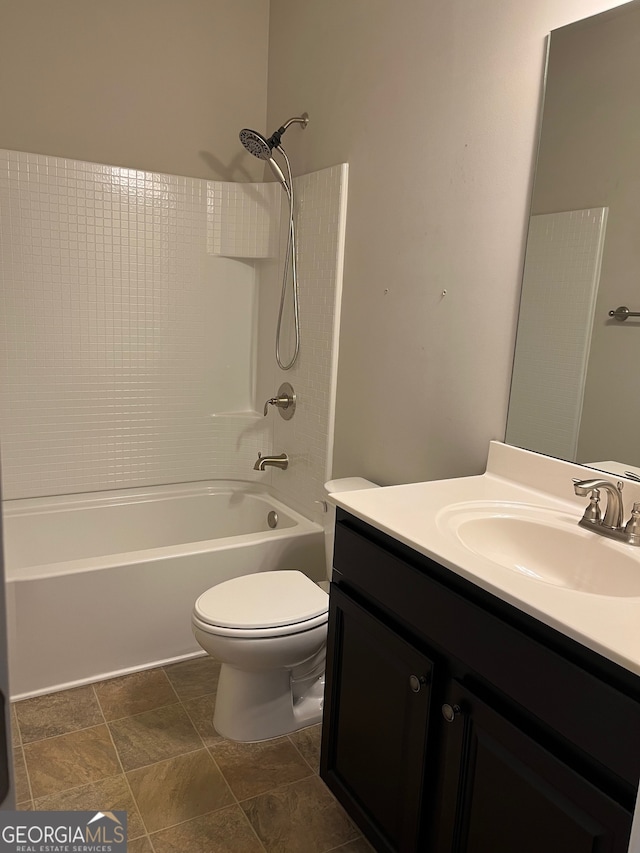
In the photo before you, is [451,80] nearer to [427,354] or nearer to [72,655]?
[427,354]

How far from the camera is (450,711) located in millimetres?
1201

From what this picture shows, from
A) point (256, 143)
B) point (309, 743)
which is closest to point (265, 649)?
point (309, 743)

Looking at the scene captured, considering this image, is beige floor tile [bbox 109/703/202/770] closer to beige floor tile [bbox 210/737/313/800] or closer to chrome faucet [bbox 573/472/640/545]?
beige floor tile [bbox 210/737/313/800]

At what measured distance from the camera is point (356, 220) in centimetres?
238

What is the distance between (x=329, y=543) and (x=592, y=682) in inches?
53.9

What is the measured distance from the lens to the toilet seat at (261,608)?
1.84 metres

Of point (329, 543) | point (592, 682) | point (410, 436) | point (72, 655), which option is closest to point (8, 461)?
point (72, 655)

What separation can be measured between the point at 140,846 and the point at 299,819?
40 cm

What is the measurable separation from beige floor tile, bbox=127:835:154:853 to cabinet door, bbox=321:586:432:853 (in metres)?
0.46

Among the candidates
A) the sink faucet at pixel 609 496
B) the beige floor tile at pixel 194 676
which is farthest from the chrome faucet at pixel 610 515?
the beige floor tile at pixel 194 676

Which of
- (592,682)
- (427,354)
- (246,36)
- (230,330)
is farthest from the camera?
(230,330)

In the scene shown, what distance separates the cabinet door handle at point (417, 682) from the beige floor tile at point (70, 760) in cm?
104

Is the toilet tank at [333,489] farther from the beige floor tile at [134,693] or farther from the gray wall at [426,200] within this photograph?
the beige floor tile at [134,693]

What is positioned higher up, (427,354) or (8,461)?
(427,354)
